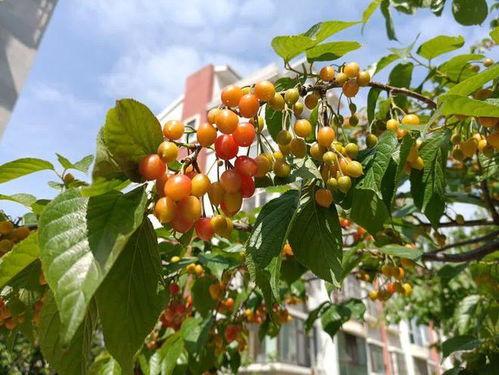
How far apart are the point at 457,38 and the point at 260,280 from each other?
46.8 inches

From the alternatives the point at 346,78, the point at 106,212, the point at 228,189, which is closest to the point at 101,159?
the point at 106,212

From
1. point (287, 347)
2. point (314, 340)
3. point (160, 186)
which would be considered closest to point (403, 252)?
point (160, 186)

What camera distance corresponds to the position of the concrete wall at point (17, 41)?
5.82 m

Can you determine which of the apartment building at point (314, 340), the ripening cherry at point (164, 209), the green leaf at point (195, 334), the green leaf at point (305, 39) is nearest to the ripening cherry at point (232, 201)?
the ripening cherry at point (164, 209)

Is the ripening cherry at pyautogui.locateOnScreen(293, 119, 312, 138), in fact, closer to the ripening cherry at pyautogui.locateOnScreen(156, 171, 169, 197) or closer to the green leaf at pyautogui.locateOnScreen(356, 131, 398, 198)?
the green leaf at pyautogui.locateOnScreen(356, 131, 398, 198)

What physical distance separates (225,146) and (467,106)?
1.59 ft

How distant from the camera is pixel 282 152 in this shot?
2.93ft

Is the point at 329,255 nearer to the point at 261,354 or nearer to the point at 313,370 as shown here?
the point at 261,354

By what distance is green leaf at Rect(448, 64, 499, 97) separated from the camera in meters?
0.81

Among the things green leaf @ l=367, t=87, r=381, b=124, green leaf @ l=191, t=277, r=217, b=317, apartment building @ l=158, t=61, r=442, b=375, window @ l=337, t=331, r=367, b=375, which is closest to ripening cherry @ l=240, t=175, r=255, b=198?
green leaf @ l=367, t=87, r=381, b=124

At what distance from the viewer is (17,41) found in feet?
19.7

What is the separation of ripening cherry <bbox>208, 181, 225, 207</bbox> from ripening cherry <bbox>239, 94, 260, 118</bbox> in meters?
0.16

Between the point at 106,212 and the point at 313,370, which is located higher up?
the point at 313,370

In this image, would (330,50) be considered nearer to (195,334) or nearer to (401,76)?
(401,76)
